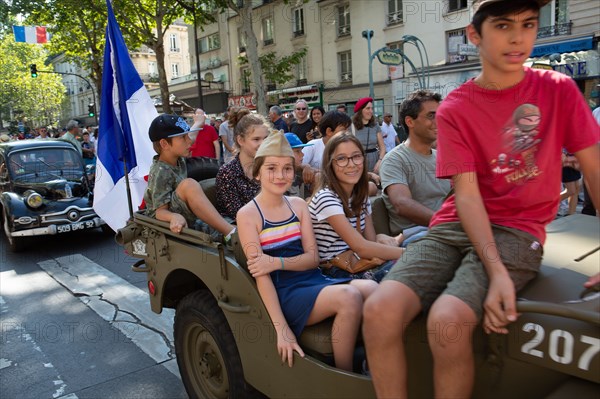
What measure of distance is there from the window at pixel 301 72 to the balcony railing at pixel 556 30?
15081mm

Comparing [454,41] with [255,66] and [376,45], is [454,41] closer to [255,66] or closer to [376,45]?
[376,45]

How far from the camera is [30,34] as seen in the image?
1000 inches

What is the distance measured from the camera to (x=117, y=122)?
4598mm

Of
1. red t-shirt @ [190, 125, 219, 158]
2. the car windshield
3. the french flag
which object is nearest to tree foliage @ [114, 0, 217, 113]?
the french flag

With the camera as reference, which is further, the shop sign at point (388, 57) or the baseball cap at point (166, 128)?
Answer: the shop sign at point (388, 57)

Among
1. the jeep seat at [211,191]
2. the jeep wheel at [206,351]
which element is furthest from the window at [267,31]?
the jeep wheel at [206,351]

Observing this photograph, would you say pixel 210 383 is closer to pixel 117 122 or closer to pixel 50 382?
pixel 50 382

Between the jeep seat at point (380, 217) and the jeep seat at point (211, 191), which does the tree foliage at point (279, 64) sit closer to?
the jeep seat at point (211, 191)

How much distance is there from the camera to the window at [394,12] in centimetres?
2507

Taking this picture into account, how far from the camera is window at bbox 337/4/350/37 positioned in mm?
27969

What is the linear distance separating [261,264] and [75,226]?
667 cm

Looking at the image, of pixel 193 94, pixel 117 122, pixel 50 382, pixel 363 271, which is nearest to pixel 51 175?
pixel 117 122

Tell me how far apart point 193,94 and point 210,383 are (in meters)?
38.2

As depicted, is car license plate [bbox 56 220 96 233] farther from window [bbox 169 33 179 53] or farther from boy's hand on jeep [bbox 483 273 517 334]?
window [bbox 169 33 179 53]
